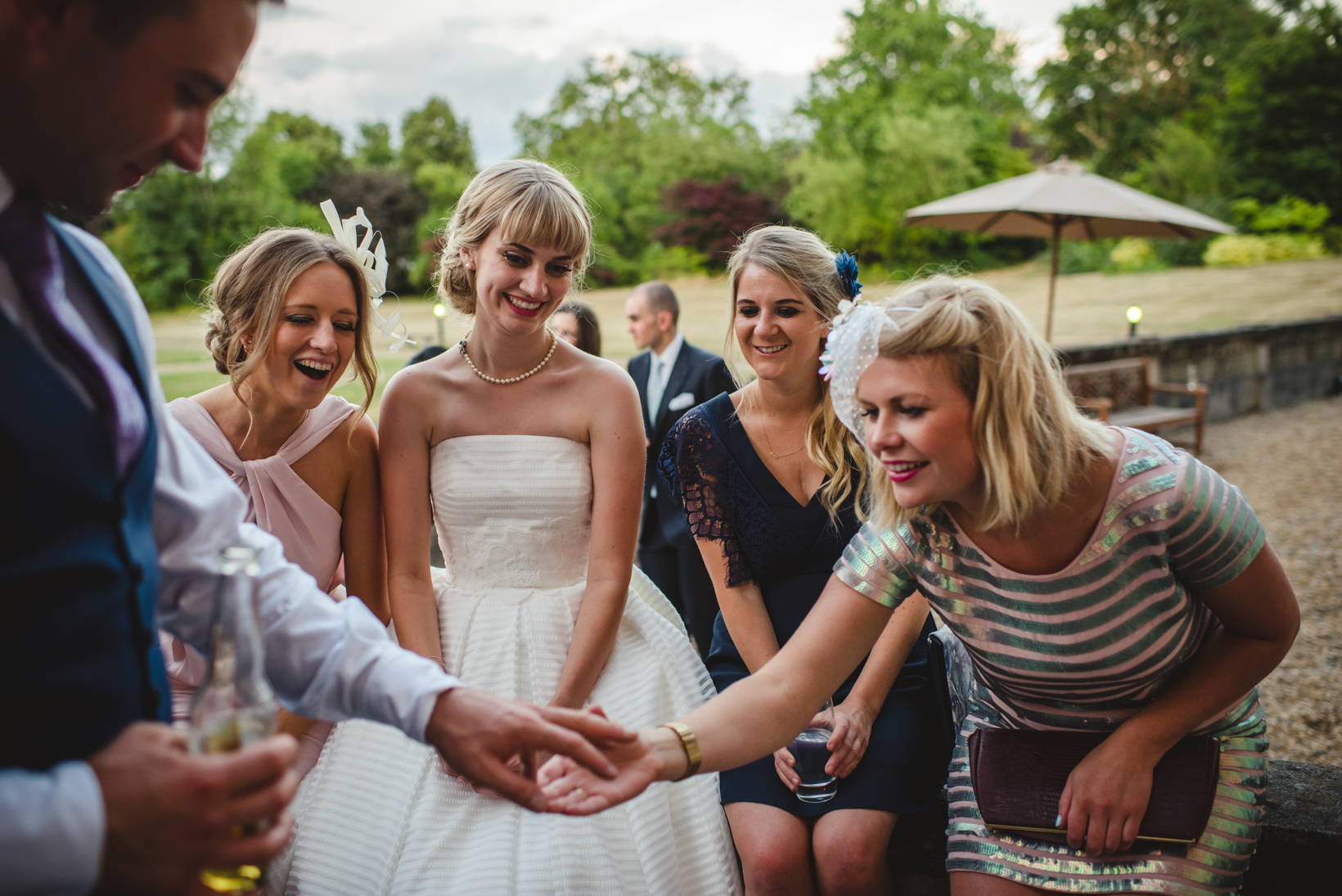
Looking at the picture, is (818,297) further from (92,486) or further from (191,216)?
(191,216)

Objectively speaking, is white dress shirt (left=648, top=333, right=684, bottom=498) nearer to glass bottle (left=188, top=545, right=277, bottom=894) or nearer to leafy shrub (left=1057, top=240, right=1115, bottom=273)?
glass bottle (left=188, top=545, right=277, bottom=894)

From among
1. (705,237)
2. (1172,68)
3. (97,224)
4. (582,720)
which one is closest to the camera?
(582,720)

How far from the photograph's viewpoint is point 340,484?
2467 millimetres

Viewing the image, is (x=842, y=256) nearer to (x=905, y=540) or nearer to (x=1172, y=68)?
(x=905, y=540)

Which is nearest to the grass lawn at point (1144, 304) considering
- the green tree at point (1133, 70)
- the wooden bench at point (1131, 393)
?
the wooden bench at point (1131, 393)

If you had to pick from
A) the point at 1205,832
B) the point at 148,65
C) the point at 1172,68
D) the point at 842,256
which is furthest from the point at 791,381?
the point at 1172,68

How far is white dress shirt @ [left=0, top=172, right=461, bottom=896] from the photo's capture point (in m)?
1.22

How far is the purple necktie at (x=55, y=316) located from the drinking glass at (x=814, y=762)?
1568 millimetres

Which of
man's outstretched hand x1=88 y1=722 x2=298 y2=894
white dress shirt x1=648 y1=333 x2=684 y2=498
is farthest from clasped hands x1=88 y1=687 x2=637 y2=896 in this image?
white dress shirt x1=648 y1=333 x2=684 y2=498

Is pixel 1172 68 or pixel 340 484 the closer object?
pixel 340 484

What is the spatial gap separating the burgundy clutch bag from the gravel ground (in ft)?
Result: 8.48

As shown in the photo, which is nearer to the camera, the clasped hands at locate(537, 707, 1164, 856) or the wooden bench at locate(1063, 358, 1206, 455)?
the clasped hands at locate(537, 707, 1164, 856)

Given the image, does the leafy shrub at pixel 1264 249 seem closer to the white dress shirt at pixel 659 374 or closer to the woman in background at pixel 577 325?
the white dress shirt at pixel 659 374

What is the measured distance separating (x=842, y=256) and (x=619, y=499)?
3.54 feet
